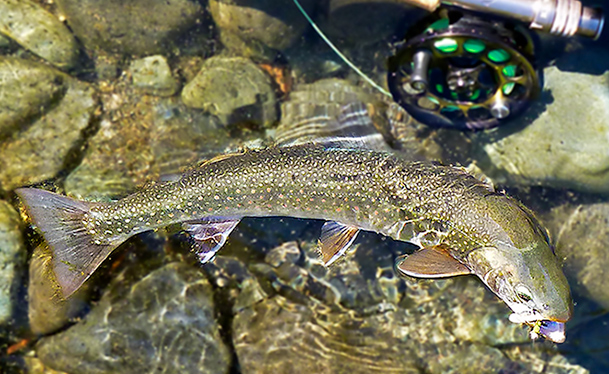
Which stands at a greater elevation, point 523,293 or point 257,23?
point 257,23

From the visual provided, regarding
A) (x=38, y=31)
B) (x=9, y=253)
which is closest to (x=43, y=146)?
(x=9, y=253)

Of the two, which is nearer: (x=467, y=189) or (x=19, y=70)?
(x=467, y=189)

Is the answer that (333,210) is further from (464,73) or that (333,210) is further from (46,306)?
(46,306)

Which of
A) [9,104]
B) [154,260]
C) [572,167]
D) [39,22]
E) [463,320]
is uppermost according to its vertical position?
[39,22]

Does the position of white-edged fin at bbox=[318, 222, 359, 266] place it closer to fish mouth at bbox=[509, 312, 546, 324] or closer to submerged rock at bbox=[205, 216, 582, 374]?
fish mouth at bbox=[509, 312, 546, 324]

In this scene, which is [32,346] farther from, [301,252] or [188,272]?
[301,252]

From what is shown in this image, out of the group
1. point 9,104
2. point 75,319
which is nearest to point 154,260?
point 75,319
